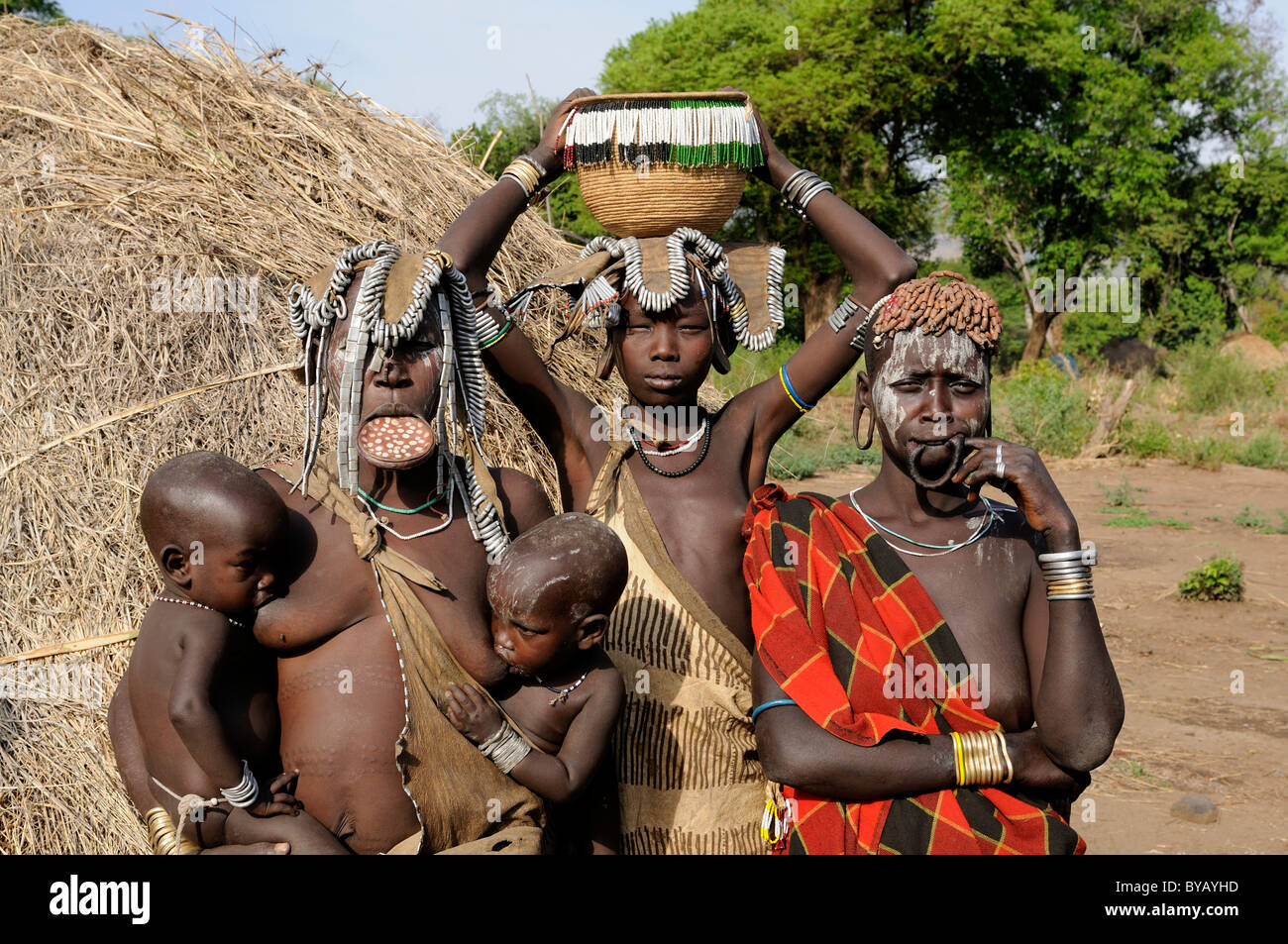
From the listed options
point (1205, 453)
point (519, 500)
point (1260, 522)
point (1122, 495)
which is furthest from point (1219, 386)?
point (519, 500)

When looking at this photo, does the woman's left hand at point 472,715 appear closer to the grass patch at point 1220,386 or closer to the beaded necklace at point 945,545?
the beaded necklace at point 945,545

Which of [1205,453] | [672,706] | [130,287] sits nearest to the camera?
[672,706]

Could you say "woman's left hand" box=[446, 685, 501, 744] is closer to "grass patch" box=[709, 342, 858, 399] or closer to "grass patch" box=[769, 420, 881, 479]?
"grass patch" box=[709, 342, 858, 399]

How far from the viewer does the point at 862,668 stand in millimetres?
2373

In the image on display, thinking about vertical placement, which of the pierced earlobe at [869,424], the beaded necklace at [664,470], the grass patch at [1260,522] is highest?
the pierced earlobe at [869,424]

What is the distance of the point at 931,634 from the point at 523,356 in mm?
1276

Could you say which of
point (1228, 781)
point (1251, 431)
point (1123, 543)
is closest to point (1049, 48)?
point (1251, 431)

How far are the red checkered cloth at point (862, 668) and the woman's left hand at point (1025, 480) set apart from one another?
0.32 metres

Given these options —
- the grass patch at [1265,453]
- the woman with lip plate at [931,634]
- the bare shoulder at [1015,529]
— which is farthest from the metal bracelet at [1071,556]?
the grass patch at [1265,453]

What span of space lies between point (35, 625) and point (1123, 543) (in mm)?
9385

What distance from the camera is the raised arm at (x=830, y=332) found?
116 inches

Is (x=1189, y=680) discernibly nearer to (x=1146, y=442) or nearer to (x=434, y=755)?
(x=434, y=755)

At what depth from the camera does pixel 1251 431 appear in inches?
602

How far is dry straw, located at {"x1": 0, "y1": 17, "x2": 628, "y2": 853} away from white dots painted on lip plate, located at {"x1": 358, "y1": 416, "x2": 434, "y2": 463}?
1368mm
